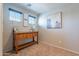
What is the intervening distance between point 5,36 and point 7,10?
0.59m

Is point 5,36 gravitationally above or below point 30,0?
below

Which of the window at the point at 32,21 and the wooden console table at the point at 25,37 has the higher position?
the window at the point at 32,21

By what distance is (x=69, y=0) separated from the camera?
157cm

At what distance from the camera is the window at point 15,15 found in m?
2.00

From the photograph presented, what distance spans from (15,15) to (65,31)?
52.3 inches

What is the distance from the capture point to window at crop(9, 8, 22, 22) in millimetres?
1998

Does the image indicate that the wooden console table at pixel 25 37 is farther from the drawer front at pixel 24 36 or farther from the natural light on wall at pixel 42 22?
the natural light on wall at pixel 42 22

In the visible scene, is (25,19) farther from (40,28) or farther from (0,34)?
(0,34)

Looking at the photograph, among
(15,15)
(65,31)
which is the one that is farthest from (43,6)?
(65,31)

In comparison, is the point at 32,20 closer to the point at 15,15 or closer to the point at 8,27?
the point at 15,15

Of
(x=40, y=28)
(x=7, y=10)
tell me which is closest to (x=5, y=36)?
(x=7, y=10)

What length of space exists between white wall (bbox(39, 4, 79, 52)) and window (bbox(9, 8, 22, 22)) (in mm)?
535

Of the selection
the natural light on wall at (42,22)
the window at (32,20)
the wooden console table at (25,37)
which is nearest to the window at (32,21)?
the window at (32,20)

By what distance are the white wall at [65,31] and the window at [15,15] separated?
1.76ft
